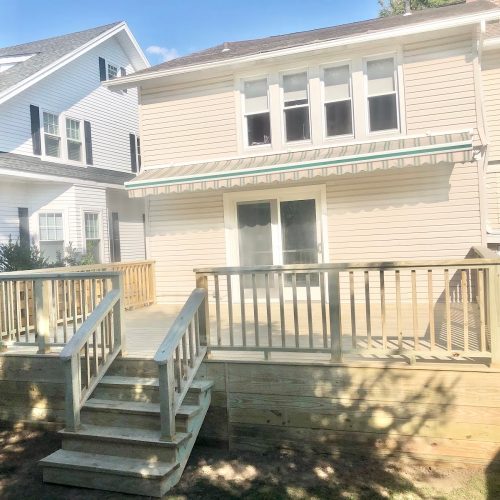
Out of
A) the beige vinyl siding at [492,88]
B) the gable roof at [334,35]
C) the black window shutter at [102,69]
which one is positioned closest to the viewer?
the gable roof at [334,35]

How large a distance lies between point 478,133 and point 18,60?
46.4 feet

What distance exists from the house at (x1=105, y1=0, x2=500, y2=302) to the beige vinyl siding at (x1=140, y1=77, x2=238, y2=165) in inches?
0.9

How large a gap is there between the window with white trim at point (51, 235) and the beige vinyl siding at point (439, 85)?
9.62 meters

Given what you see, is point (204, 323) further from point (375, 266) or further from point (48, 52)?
point (48, 52)

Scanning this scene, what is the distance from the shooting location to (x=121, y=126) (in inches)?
647

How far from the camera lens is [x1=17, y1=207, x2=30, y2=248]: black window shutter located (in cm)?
1221

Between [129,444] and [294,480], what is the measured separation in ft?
4.78

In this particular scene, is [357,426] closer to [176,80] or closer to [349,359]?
[349,359]

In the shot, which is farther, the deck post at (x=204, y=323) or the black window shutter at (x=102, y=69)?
the black window shutter at (x=102, y=69)

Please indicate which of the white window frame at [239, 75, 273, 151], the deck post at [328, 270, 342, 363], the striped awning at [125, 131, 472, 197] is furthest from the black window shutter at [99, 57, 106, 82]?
the deck post at [328, 270, 342, 363]

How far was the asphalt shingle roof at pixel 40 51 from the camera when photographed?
501 inches

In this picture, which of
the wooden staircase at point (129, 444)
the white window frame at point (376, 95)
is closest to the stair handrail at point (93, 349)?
the wooden staircase at point (129, 444)

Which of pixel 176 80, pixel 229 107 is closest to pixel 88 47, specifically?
pixel 176 80

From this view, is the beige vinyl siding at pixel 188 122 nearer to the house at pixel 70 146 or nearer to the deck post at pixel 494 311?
the house at pixel 70 146
